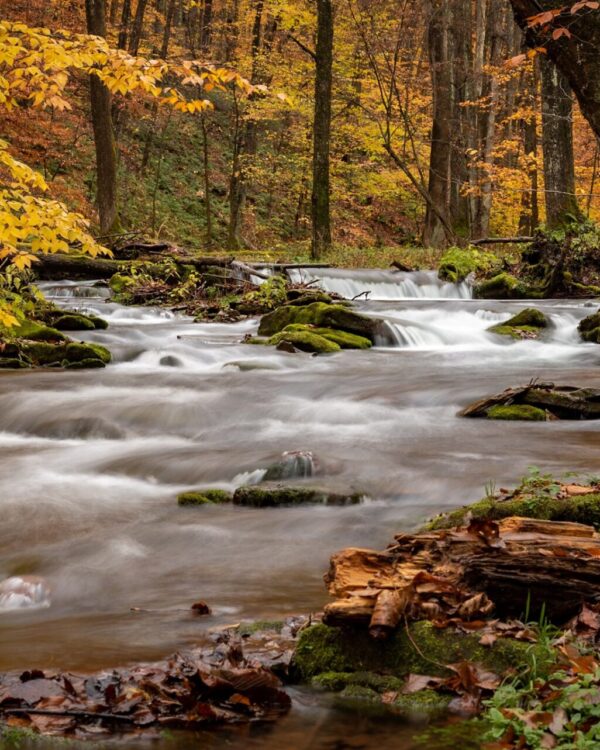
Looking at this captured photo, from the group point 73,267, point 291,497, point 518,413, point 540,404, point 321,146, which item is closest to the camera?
point 291,497

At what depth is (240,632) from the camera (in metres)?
3.60

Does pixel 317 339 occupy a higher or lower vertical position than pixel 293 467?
higher

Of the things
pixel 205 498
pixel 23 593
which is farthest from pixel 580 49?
pixel 23 593

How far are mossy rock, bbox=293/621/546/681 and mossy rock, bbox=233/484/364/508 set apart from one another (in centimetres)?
259

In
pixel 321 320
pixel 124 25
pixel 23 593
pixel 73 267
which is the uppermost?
pixel 124 25

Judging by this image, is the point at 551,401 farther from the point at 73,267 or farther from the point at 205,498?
the point at 73,267

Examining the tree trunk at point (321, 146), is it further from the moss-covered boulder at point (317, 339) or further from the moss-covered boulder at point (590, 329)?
the moss-covered boulder at point (590, 329)

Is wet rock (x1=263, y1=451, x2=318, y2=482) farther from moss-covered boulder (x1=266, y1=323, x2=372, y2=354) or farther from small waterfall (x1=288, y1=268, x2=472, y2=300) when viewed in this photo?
small waterfall (x1=288, y1=268, x2=472, y2=300)

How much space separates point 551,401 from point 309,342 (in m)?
5.06

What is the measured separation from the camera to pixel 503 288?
1734cm

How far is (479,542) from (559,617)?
1.56ft

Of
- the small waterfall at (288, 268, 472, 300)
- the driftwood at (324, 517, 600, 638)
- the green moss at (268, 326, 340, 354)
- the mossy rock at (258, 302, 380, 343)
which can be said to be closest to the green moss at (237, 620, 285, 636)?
the driftwood at (324, 517, 600, 638)

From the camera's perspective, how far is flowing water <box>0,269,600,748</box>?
13.6ft

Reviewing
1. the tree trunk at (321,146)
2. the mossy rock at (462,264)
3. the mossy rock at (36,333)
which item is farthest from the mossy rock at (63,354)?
the tree trunk at (321,146)
